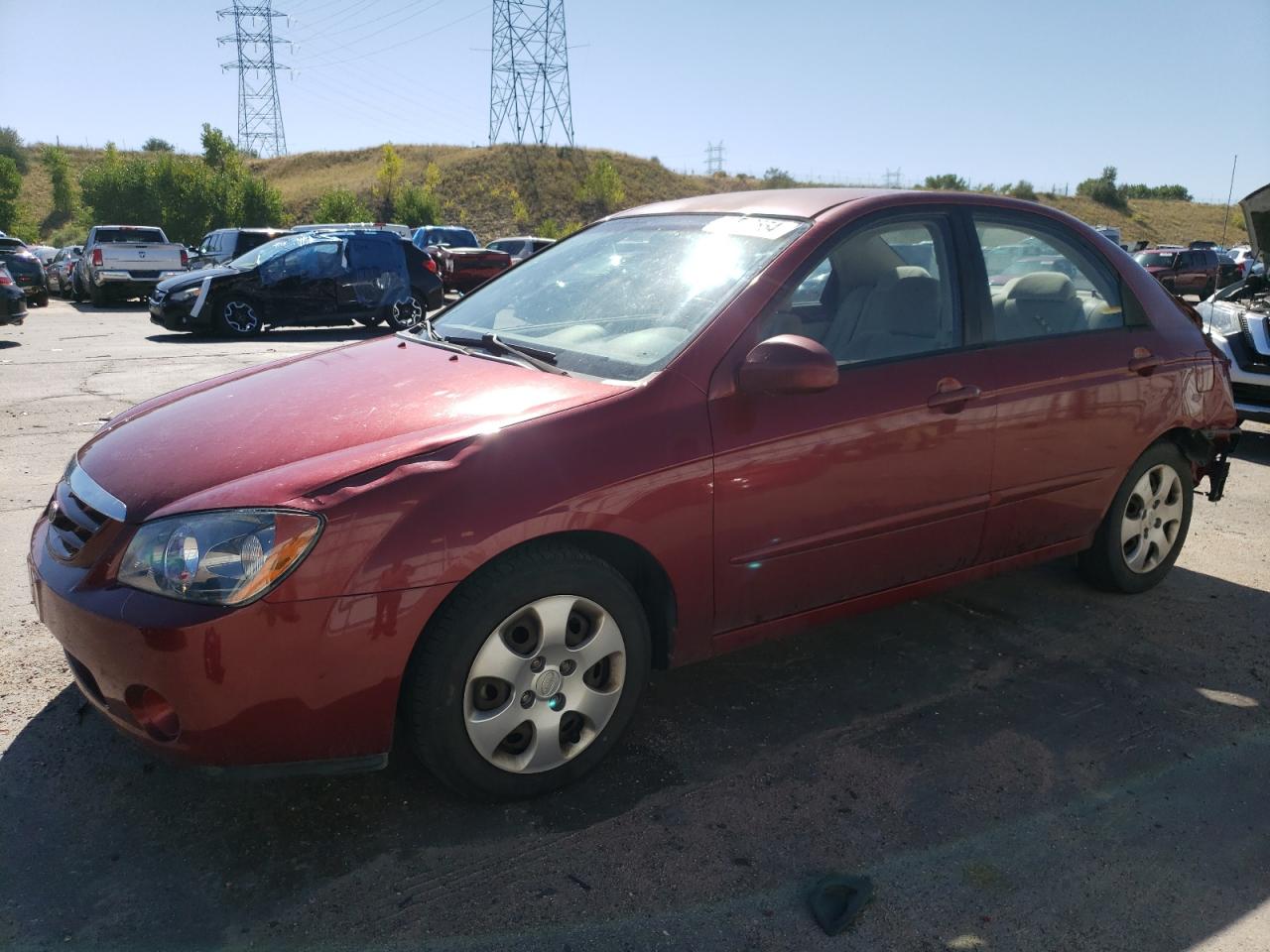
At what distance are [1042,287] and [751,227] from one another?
135 centimetres

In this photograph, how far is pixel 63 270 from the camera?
24734 mm

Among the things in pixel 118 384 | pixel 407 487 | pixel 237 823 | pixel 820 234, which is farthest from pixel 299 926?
pixel 118 384

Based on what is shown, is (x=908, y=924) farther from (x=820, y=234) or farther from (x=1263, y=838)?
(x=820, y=234)

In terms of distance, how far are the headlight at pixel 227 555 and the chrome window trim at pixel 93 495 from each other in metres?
0.22

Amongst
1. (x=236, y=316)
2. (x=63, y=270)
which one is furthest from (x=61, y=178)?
(x=236, y=316)

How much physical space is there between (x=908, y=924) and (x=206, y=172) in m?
58.5

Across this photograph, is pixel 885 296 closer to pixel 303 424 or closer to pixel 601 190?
pixel 303 424

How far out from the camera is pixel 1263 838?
8.78 ft

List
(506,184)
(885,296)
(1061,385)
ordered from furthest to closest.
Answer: (506,184), (1061,385), (885,296)

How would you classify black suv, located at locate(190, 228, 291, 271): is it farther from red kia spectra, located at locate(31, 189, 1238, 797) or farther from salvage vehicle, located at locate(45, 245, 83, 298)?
red kia spectra, located at locate(31, 189, 1238, 797)

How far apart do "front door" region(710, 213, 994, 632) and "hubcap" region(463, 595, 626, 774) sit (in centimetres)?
43

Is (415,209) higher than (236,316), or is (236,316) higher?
(415,209)

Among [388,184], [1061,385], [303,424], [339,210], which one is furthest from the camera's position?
[388,184]

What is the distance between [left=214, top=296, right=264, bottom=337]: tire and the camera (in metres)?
14.6
